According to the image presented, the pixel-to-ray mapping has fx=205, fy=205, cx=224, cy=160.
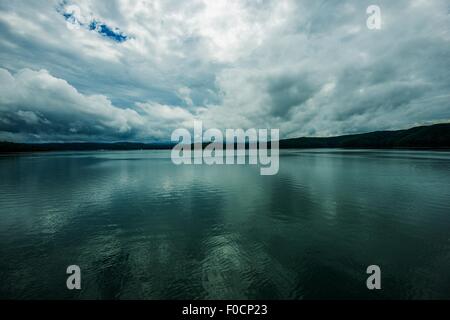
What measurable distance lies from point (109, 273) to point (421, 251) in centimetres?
1922

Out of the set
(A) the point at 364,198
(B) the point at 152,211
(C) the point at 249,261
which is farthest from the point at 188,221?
(A) the point at 364,198

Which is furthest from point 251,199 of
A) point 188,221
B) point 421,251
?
point 421,251

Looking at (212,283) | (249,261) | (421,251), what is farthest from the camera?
(421,251)

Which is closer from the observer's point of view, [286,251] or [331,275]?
[331,275]

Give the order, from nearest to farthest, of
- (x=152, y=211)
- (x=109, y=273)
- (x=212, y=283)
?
1. (x=212, y=283)
2. (x=109, y=273)
3. (x=152, y=211)

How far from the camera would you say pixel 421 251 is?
13.3 meters

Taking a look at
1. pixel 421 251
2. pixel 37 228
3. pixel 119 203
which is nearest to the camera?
pixel 421 251

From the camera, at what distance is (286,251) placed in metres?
13.5

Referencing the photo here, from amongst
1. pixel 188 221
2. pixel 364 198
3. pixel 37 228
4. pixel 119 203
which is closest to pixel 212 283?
pixel 188 221

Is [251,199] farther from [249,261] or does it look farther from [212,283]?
[212,283]

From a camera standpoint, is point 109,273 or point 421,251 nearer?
point 109,273
